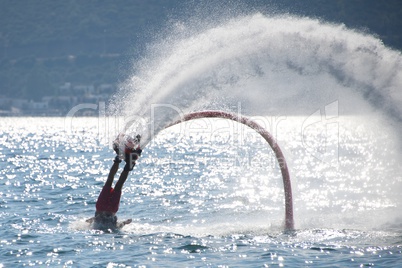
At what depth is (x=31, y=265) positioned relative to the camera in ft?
56.2

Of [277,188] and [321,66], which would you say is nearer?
[321,66]

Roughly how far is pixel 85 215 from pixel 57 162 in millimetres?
30080

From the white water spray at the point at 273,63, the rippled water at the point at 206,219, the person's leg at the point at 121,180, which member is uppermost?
the white water spray at the point at 273,63

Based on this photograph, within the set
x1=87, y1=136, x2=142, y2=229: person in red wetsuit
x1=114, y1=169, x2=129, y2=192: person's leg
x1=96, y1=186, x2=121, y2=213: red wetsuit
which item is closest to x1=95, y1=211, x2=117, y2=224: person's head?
x1=87, y1=136, x2=142, y2=229: person in red wetsuit

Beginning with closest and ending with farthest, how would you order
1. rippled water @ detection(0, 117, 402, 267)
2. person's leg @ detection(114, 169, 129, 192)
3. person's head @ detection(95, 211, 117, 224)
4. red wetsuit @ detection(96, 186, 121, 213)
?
1. rippled water @ detection(0, 117, 402, 267)
2. person's leg @ detection(114, 169, 129, 192)
3. red wetsuit @ detection(96, 186, 121, 213)
4. person's head @ detection(95, 211, 117, 224)

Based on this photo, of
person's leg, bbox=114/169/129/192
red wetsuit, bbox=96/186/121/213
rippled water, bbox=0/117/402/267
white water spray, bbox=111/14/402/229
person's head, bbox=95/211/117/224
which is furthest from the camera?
white water spray, bbox=111/14/402/229

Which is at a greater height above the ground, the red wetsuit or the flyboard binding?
the red wetsuit

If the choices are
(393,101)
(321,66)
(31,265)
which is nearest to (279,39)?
(321,66)

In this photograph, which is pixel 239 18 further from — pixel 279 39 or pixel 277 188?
pixel 277 188

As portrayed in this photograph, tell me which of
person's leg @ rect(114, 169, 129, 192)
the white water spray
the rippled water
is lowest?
the rippled water

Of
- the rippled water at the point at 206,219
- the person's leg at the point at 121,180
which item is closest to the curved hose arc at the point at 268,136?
the rippled water at the point at 206,219

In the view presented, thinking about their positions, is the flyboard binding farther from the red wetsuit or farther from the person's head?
the red wetsuit

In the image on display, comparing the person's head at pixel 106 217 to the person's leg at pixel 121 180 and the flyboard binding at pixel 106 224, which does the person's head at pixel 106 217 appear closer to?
the flyboard binding at pixel 106 224

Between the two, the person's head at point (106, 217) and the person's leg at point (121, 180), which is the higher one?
the person's leg at point (121, 180)
